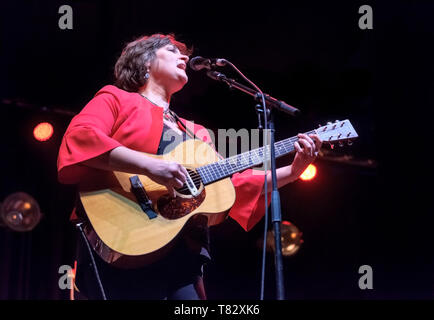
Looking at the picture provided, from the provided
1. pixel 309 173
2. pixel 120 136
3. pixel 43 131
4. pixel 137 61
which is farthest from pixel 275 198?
pixel 309 173

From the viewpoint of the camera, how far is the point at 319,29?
458 cm

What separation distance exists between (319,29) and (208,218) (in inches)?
117

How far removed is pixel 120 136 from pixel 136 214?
46 centimetres

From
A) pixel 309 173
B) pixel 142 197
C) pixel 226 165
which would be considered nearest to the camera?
pixel 142 197

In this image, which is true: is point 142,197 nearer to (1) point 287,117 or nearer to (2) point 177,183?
(2) point 177,183

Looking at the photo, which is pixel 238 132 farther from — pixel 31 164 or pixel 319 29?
pixel 31 164

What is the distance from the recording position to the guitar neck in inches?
97.6

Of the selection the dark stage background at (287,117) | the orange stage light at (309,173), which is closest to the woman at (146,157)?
the dark stage background at (287,117)

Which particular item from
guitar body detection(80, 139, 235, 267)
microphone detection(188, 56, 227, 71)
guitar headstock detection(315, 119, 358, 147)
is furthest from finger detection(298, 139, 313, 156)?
microphone detection(188, 56, 227, 71)

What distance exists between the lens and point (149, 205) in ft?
7.25

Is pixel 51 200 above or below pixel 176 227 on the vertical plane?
above
